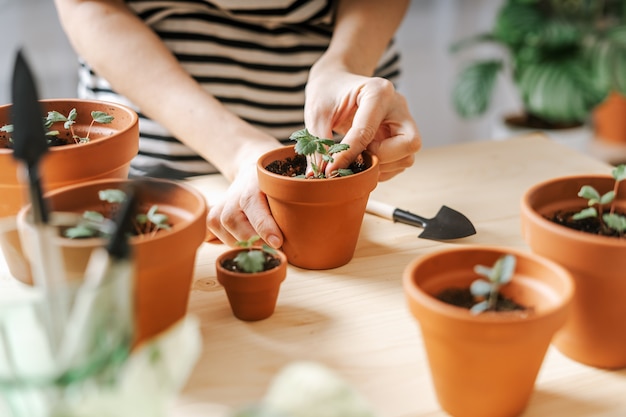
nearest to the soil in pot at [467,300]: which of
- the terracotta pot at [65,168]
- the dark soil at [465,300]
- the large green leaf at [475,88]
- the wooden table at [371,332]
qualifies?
the dark soil at [465,300]

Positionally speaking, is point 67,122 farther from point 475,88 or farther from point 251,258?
point 475,88

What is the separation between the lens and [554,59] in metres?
2.77

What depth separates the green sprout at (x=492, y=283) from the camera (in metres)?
0.66

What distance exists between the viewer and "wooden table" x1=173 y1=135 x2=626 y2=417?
28.4 inches

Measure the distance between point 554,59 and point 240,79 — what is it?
1728 millimetres

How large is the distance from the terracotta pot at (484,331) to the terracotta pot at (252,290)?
0.72 ft

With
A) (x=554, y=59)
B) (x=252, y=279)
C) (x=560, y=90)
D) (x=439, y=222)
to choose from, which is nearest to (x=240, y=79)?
(x=439, y=222)

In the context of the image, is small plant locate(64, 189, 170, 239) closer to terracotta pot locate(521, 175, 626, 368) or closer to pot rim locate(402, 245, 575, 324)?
pot rim locate(402, 245, 575, 324)

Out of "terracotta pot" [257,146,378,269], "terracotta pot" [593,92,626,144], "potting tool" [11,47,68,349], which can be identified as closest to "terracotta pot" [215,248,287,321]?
"terracotta pot" [257,146,378,269]

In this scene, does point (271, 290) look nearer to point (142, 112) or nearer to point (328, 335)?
point (328, 335)

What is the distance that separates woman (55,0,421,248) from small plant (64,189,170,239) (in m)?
0.22

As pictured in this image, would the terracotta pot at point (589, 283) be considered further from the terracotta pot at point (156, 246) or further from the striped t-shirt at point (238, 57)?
the striped t-shirt at point (238, 57)

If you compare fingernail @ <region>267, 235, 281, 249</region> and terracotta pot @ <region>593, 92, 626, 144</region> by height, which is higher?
fingernail @ <region>267, 235, 281, 249</region>

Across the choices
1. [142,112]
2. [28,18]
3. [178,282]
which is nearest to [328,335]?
[178,282]
